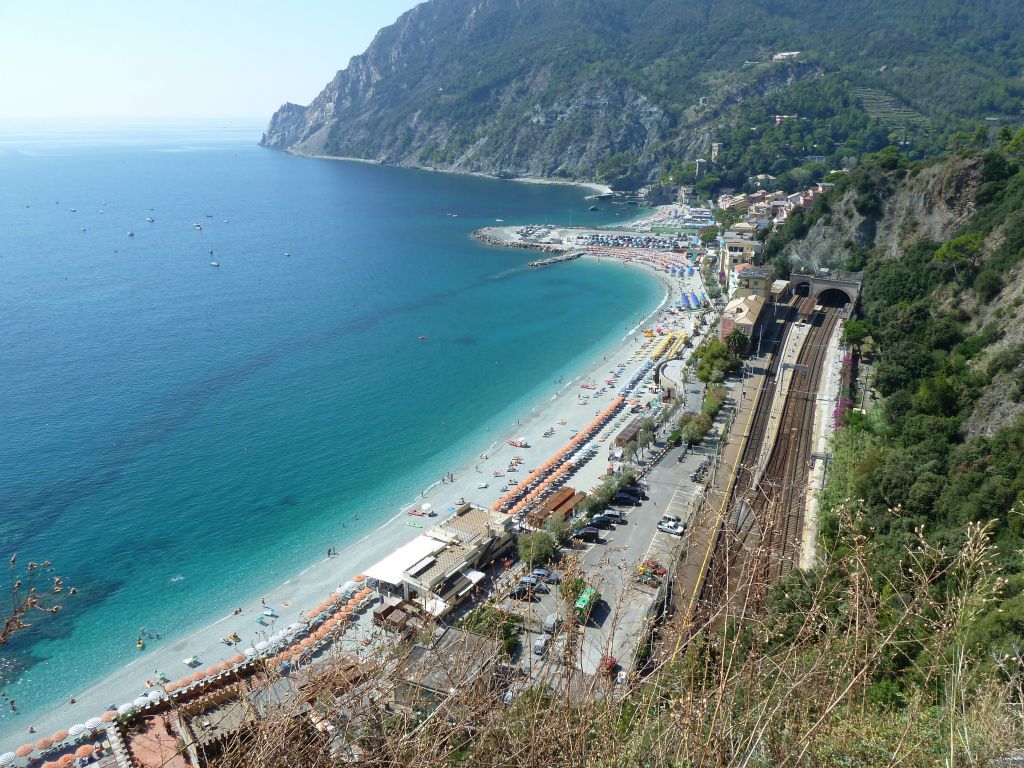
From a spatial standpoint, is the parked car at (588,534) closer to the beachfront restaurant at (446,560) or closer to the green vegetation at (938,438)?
the beachfront restaurant at (446,560)

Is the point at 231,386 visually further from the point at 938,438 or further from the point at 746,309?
the point at 938,438

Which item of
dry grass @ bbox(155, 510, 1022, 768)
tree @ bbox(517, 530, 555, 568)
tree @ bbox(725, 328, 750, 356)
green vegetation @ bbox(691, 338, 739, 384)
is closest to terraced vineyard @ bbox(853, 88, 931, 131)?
tree @ bbox(725, 328, 750, 356)

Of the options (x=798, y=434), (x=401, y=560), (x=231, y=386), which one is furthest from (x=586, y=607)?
(x=231, y=386)

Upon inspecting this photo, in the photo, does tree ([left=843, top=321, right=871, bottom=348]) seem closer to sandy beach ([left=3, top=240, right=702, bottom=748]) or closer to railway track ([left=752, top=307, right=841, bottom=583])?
railway track ([left=752, top=307, right=841, bottom=583])

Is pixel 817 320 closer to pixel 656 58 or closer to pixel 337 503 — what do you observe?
pixel 337 503

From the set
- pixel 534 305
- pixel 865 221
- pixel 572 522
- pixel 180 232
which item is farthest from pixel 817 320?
pixel 180 232
